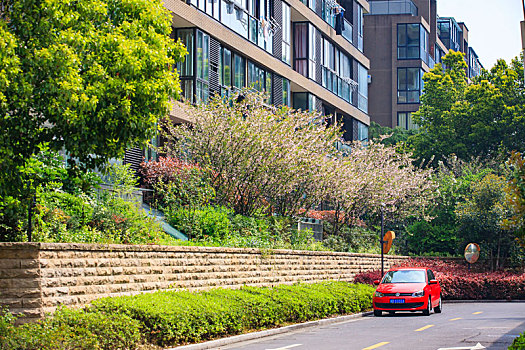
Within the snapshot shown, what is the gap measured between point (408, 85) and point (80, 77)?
59.4 meters

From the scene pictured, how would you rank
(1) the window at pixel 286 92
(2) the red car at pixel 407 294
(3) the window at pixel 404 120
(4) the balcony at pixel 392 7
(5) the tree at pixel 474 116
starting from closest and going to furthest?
(2) the red car at pixel 407 294 < (1) the window at pixel 286 92 < (5) the tree at pixel 474 116 < (3) the window at pixel 404 120 < (4) the balcony at pixel 392 7

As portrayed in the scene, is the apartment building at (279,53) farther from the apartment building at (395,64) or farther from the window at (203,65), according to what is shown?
the apartment building at (395,64)

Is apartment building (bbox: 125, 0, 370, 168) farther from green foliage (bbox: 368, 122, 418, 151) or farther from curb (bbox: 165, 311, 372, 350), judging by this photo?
green foliage (bbox: 368, 122, 418, 151)

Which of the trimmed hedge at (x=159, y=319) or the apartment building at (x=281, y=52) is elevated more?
the apartment building at (x=281, y=52)

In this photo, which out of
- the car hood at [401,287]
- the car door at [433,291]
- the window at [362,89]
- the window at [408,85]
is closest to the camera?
the car hood at [401,287]

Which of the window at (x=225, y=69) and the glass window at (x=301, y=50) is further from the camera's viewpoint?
the glass window at (x=301, y=50)

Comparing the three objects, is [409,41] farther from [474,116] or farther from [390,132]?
[474,116]

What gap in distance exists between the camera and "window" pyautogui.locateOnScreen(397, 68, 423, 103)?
6962 cm

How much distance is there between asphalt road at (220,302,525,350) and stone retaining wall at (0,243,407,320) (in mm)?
2540

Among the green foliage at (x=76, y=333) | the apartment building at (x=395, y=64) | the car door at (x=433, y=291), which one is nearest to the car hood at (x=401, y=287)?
the car door at (x=433, y=291)

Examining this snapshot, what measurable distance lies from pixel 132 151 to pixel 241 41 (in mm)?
8975

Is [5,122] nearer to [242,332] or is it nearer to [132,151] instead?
[242,332]

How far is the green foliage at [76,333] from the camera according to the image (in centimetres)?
1195

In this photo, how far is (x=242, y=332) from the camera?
1802 cm
